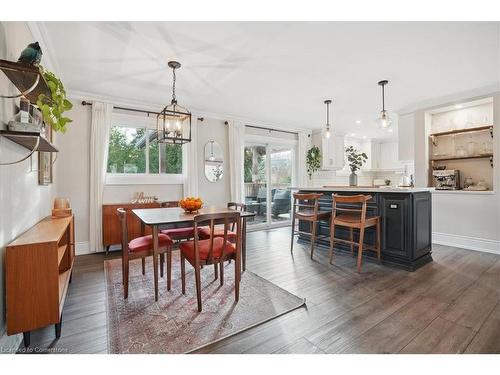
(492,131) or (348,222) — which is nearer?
(348,222)

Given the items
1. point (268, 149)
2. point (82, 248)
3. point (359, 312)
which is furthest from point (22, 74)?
point (268, 149)

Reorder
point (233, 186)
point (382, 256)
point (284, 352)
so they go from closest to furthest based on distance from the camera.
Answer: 1. point (284, 352)
2. point (382, 256)
3. point (233, 186)

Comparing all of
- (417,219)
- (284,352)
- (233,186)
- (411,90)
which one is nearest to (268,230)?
(233,186)

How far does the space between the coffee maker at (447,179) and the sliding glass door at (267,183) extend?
3005 millimetres

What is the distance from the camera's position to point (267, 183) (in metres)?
6.06

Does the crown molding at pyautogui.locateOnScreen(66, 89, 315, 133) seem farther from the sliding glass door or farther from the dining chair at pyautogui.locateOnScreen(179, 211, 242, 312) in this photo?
the dining chair at pyautogui.locateOnScreen(179, 211, 242, 312)

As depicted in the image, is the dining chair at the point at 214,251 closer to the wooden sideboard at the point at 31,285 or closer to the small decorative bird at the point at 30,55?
the wooden sideboard at the point at 31,285

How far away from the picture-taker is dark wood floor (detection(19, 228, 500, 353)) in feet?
5.38

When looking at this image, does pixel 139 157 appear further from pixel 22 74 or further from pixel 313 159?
pixel 313 159

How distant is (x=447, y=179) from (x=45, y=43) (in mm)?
5921

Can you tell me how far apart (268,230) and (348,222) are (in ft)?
9.18

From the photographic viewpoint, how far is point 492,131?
3.79 metres
